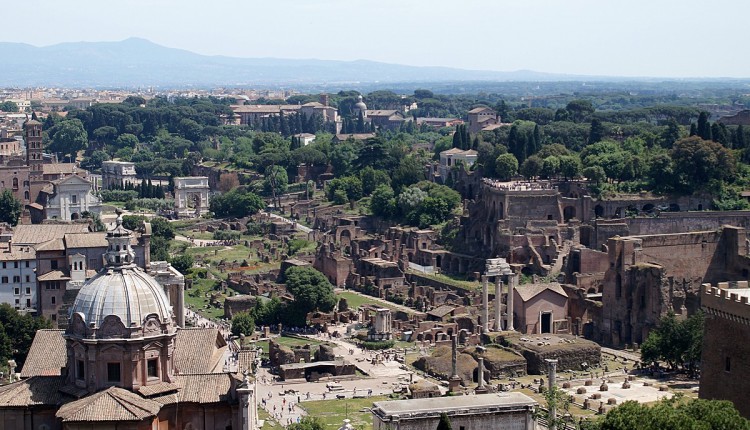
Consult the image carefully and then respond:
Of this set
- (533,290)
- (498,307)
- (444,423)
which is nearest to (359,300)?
(498,307)

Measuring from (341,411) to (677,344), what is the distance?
1926cm

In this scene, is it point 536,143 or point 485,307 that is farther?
point 536,143

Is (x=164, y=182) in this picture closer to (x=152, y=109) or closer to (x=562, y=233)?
(x=152, y=109)

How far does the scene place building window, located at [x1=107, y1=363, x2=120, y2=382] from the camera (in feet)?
144

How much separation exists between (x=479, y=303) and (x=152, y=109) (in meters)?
122

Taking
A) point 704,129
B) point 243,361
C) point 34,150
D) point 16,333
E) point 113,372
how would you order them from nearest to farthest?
point 113,372 < point 243,361 < point 16,333 < point 704,129 < point 34,150

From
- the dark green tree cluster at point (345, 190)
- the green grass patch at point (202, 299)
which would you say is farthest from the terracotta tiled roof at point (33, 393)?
the dark green tree cluster at point (345, 190)

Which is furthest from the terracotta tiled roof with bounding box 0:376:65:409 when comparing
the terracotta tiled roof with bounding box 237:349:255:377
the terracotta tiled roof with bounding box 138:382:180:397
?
the terracotta tiled roof with bounding box 237:349:255:377

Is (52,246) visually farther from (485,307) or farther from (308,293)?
(485,307)

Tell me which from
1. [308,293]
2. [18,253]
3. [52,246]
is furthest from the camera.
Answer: [308,293]

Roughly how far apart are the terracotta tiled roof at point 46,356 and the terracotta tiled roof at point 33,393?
51.8 inches

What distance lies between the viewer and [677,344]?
7019 centimetres

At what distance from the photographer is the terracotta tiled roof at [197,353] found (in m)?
46.7

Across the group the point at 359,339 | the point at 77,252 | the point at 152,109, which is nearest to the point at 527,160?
the point at 359,339
